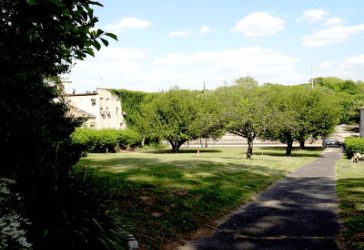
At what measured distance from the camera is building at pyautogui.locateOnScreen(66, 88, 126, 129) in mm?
48219

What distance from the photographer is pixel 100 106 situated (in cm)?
4912

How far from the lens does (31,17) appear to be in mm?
5605

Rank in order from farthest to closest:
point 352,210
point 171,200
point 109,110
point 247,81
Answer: point 247,81 → point 109,110 → point 352,210 → point 171,200

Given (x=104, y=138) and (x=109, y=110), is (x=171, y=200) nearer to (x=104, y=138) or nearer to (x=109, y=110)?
(x=104, y=138)

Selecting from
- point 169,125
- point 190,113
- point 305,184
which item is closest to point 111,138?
point 169,125

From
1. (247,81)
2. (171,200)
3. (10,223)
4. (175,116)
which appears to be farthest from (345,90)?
(10,223)

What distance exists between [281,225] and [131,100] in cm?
4769

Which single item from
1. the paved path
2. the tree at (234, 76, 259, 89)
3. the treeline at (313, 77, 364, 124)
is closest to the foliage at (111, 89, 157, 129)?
the treeline at (313, 77, 364, 124)

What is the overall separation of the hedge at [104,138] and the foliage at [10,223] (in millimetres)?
30526

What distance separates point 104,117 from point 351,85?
91.8 meters

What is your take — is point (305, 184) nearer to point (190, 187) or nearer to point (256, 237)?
point (190, 187)

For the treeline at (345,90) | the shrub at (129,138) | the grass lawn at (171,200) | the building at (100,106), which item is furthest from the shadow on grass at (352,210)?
the treeline at (345,90)

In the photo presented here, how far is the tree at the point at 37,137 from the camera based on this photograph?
4.66 metres

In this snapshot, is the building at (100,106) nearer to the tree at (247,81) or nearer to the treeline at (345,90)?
the treeline at (345,90)
